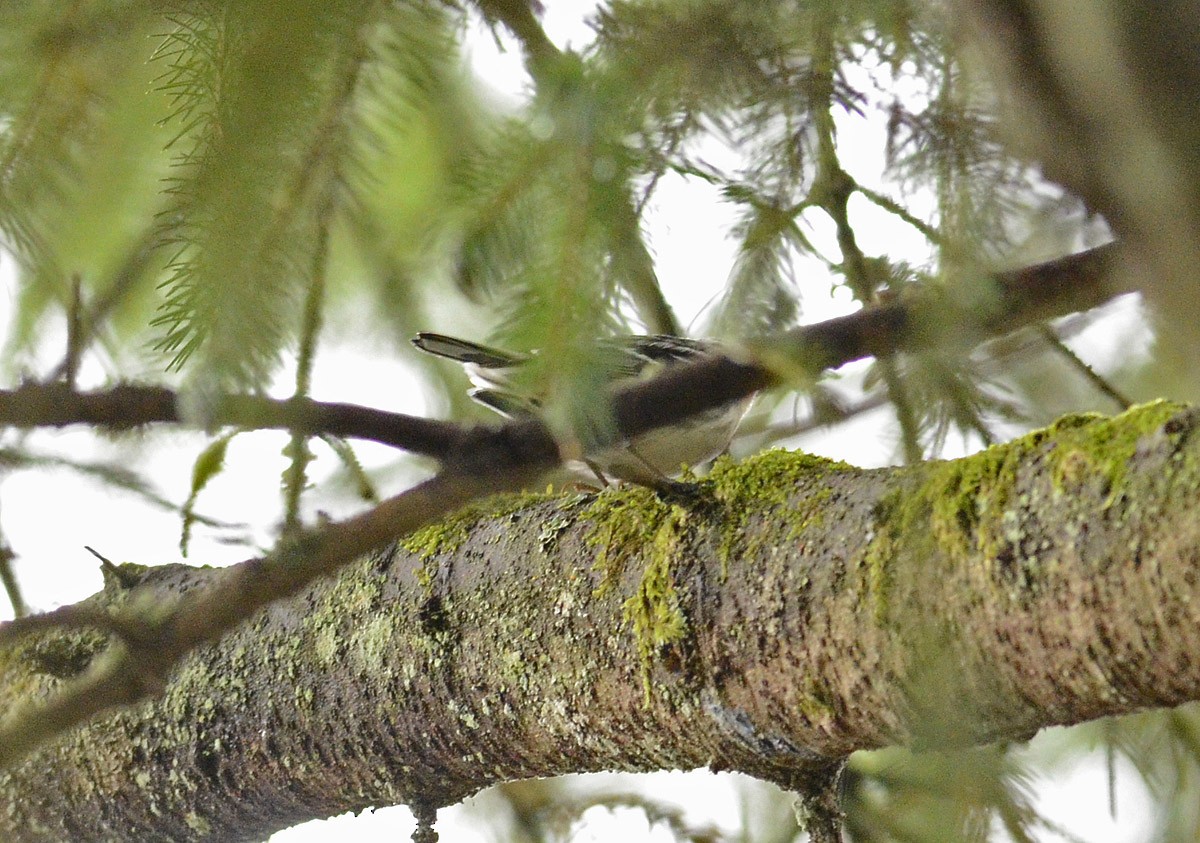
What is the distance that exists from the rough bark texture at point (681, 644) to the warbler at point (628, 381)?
0.09m

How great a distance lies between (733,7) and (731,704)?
0.55 m

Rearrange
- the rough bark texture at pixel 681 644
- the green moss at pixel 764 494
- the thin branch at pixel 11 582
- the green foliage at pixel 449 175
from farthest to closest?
the thin branch at pixel 11 582
the green moss at pixel 764 494
the rough bark texture at pixel 681 644
the green foliage at pixel 449 175

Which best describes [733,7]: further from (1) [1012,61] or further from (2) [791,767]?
(2) [791,767]

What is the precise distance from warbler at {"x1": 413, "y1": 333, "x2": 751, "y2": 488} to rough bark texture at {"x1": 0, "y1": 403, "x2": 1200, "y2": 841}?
0.29ft

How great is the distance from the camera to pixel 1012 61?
0.42m

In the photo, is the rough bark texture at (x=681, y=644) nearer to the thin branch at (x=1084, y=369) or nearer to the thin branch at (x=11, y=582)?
the thin branch at (x=11, y=582)

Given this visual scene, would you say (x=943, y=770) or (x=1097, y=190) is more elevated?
(x=1097, y=190)

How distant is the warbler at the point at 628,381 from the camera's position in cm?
69

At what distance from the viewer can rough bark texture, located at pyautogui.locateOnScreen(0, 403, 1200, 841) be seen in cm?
73

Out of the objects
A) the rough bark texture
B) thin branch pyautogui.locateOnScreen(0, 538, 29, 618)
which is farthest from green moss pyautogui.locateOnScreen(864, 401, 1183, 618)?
thin branch pyautogui.locateOnScreen(0, 538, 29, 618)

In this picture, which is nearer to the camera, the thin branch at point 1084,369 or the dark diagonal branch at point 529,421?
the dark diagonal branch at point 529,421

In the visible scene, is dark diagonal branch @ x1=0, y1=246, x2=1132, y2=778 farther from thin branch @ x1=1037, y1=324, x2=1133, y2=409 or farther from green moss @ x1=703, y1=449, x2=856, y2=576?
thin branch @ x1=1037, y1=324, x2=1133, y2=409

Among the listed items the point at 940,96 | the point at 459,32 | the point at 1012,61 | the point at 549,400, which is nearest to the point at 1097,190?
the point at 1012,61

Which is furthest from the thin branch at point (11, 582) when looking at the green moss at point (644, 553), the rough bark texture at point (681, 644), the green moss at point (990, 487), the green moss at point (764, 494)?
the green moss at point (990, 487)
